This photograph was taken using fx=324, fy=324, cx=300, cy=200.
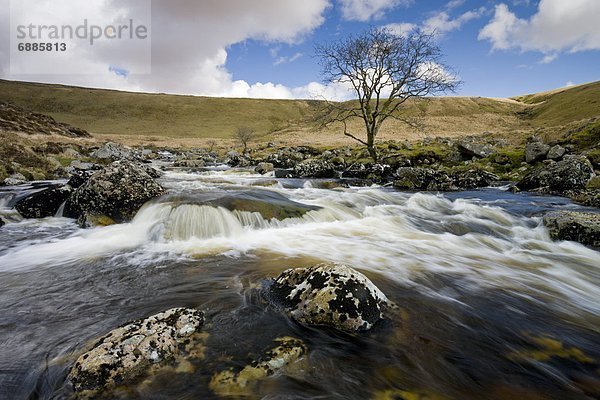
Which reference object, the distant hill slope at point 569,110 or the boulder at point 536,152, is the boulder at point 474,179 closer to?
the boulder at point 536,152

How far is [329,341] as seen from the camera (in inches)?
146

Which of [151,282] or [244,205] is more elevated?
[244,205]

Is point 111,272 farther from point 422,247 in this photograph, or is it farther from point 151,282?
point 422,247

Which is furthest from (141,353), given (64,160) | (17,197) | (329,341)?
(64,160)

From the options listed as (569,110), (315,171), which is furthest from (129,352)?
(569,110)

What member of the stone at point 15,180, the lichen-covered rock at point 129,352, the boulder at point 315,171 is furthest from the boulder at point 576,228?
the stone at point 15,180

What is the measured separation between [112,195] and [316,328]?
8.19 m

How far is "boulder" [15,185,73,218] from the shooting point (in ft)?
33.6

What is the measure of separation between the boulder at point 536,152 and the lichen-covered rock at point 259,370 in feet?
70.3

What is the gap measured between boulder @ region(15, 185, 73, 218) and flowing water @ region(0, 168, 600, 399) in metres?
0.45

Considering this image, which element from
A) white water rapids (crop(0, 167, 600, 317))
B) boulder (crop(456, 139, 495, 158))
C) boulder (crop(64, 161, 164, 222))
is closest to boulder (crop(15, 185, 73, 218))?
white water rapids (crop(0, 167, 600, 317))

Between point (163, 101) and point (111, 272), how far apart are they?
14873 cm

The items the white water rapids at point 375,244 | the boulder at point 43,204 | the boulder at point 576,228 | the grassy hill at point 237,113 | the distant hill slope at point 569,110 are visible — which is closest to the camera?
the white water rapids at point 375,244

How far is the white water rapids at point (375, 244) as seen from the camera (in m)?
6.27
